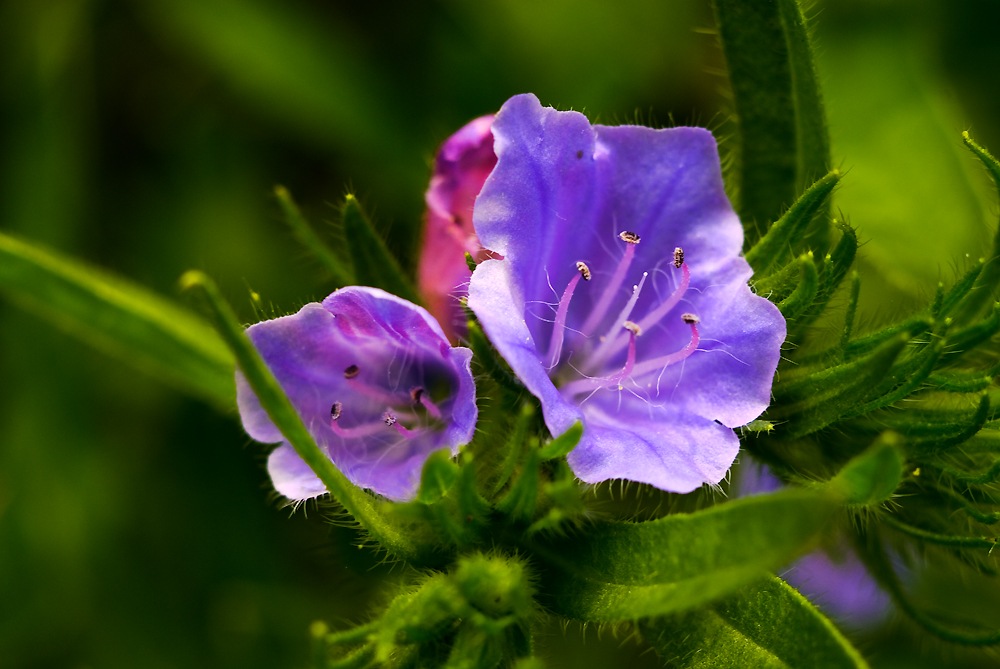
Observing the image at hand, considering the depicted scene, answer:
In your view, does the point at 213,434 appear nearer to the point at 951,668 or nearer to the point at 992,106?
the point at 951,668

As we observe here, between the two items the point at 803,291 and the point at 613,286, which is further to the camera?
the point at 613,286

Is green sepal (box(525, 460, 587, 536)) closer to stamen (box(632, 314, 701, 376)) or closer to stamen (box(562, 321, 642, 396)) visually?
stamen (box(562, 321, 642, 396))

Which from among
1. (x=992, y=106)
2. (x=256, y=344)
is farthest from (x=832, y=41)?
(x=256, y=344)

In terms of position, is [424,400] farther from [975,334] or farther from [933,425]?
[975,334]

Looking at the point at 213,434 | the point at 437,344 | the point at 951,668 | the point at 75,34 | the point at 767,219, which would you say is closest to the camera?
the point at 437,344

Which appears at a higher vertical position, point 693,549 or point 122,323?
point 693,549

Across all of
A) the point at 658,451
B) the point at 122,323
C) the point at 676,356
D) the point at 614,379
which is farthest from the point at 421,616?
the point at 122,323

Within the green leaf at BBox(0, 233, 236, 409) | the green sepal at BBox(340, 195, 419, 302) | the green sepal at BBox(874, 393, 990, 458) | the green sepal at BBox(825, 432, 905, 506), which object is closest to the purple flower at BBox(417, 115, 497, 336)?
the green sepal at BBox(340, 195, 419, 302)

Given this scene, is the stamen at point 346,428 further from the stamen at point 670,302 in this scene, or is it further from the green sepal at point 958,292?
the green sepal at point 958,292
